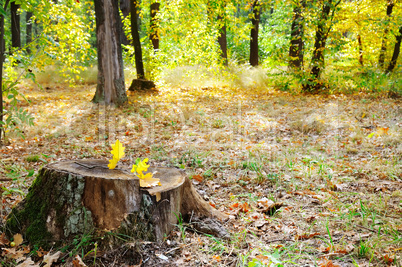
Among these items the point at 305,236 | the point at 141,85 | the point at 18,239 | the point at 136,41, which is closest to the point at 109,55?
the point at 141,85

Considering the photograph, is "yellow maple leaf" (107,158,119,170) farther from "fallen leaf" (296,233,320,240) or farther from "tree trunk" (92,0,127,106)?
"tree trunk" (92,0,127,106)

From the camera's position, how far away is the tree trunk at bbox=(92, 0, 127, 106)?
24.8 feet

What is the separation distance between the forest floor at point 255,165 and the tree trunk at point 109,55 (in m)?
0.45

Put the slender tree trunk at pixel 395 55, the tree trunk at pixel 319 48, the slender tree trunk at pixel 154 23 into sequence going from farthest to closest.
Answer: the slender tree trunk at pixel 395 55
the slender tree trunk at pixel 154 23
the tree trunk at pixel 319 48

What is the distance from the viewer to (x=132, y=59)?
11.4 m

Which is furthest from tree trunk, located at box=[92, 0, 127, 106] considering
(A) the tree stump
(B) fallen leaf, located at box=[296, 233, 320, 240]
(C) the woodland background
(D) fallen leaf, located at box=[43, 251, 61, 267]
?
(B) fallen leaf, located at box=[296, 233, 320, 240]

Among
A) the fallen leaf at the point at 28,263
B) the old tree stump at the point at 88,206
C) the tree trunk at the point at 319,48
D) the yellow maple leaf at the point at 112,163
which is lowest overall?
the fallen leaf at the point at 28,263

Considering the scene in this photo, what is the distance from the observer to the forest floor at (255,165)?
7.37ft

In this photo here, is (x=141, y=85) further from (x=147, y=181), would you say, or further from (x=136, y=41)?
(x=147, y=181)

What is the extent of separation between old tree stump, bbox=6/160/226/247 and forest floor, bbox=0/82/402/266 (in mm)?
121

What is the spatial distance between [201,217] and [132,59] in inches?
384

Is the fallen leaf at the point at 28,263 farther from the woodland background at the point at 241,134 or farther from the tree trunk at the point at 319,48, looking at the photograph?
the tree trunk at the point at 319,48

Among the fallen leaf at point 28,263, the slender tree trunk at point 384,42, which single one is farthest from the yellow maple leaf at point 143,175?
the slender tree trunk at point 384,42

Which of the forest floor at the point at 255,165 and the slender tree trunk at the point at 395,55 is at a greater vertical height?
the slender tree trunk at the point at 395,55
